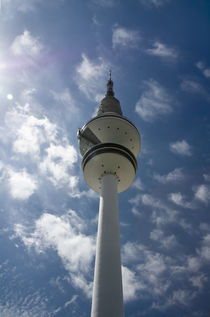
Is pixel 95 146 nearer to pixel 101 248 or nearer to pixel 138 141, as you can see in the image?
pixel 138 141

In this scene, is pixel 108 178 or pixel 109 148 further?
pixel 109 148

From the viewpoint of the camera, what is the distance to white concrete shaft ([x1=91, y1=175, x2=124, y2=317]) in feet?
54.6

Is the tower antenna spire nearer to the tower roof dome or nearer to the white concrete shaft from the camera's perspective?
the tower roof dome

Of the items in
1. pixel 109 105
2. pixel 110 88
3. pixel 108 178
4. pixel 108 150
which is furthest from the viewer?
pixel 110 88

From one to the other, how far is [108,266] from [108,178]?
9.76 meters

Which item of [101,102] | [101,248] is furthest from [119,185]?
[101,102]

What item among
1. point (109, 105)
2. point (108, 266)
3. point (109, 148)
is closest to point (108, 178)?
point (109, 148)

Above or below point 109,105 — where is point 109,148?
below

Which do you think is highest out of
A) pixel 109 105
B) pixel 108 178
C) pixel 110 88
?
pixel 110 88

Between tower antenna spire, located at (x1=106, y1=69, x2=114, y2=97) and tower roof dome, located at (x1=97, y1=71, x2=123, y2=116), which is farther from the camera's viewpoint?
tower antenna spire, located at (x1=106, y1=69, x2=114, y2=97)

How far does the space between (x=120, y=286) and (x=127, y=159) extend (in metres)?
13.3

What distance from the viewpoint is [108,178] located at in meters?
26.2

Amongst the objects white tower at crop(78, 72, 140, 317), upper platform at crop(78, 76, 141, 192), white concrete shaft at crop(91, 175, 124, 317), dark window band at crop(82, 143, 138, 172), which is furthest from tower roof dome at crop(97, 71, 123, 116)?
white concrete shaft at crop(91, 175, 124, 317)

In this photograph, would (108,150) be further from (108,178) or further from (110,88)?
(110,88)
